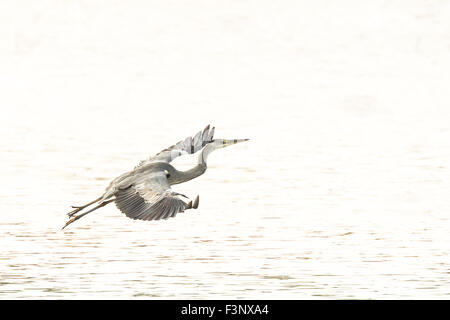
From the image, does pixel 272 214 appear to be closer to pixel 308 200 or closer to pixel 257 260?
pixel 308 200

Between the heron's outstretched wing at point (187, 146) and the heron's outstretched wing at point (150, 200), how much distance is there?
1.13 m

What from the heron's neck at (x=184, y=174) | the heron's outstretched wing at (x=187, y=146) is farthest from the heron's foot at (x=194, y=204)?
the heron's outstretched wing at (x=187, y=146)

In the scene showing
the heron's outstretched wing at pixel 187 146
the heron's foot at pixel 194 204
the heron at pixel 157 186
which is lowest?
the heron's foot at pixel 194 204

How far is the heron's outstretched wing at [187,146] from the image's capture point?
15.2 meters

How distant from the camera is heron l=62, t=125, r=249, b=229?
12.9 meters

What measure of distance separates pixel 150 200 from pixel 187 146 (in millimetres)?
2349

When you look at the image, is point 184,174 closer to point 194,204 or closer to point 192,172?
point 192,172

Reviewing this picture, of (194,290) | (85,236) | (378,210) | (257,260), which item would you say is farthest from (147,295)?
(378,210)

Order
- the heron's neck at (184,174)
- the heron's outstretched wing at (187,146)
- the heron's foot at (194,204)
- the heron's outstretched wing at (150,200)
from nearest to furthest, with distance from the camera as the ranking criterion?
the heron's foot at (194,204) → the heron's outstretched wing at (150,200) → the heron's neck at (184,174) → the heron's outstretched wing at (187,146)

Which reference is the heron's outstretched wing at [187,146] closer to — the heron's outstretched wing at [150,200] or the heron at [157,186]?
the heron at [157,186]

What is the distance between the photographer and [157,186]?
44.3ft

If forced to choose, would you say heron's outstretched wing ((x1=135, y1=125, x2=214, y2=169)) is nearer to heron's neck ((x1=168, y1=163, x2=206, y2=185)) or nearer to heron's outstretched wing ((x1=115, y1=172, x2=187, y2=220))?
heron's neck ((x1=168, y1=163, x2=206, y2=185))

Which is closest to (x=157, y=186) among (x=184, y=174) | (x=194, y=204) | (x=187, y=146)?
(x=194, y=204)

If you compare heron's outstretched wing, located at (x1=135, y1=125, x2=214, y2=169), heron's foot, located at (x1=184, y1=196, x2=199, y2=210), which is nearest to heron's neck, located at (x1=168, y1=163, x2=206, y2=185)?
heron's outstretched wing, located at (x1=135, y1=125, x2=214, y2=169)
